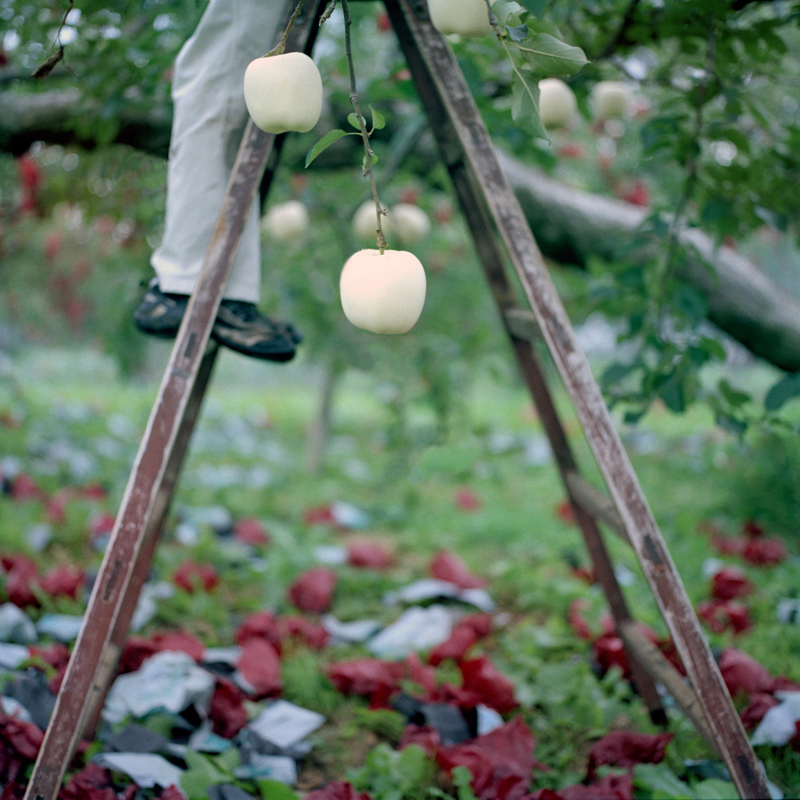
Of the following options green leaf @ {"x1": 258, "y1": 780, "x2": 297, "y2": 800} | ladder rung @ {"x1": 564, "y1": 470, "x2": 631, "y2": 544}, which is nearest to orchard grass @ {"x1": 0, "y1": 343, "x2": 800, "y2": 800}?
green leaf @ {"x1": 258, "y1": 780, "x2": 297, "y2": 800}

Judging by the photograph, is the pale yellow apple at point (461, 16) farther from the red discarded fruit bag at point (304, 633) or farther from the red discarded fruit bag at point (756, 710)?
the red discarded fruit bag at point (304, 633)

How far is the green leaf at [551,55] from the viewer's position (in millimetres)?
912

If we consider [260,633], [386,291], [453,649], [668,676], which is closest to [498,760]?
[668,676]

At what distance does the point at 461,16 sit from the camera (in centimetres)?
99

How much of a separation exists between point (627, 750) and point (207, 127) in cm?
142

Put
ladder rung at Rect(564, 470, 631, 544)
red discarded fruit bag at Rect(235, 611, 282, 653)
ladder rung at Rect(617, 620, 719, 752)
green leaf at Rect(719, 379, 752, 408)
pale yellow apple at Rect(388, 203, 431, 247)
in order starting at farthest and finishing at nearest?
pale yellow apple at Rect(388, 203, 431, 247), red discarded fruit bag at Rect(235, 611, 282, 653), green leaf at Rect(719, 379, 752, 408), ladder rung at Rect(564, 470, 631, 544), ladder rung at Rect(617, 620, 719, 752)

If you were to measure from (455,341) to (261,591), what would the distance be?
1.63 metres

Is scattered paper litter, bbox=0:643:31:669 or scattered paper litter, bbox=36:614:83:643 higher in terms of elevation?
scattered paper litter, bbox=0:643:31:669

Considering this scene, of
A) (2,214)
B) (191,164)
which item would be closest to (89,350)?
(2,214)

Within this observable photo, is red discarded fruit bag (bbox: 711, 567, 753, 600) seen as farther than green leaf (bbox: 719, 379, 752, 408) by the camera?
Yes

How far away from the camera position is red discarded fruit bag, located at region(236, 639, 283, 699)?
5.13 feet

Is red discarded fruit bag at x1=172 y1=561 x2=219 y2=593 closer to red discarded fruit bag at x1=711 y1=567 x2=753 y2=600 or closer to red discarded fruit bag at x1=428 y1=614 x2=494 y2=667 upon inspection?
red discarded fruit bag at x1=428 y1=614 x2=494 y2=667

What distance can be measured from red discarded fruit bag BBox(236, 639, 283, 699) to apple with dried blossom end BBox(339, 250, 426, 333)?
103 centimetres

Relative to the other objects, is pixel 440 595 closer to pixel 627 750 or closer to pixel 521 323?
pixel 627 750
